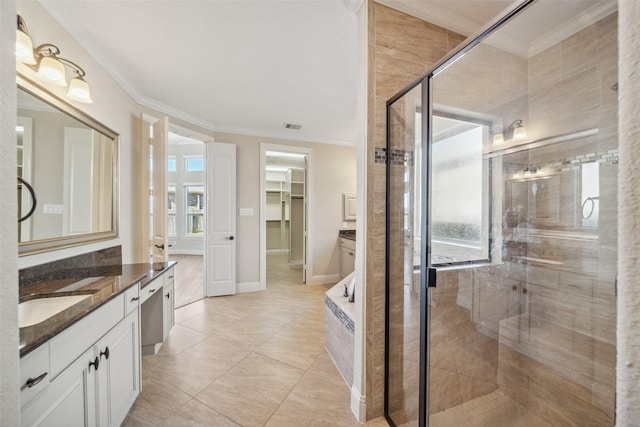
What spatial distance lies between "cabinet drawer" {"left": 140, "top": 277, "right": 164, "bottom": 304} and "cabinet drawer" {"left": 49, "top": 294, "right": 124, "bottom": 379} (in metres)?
0.34

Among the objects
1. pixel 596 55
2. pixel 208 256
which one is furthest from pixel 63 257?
pixel 596 55

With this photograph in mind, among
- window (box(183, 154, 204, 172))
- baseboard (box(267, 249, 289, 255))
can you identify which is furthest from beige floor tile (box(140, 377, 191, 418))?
window (box(183, 154, 204, 172))

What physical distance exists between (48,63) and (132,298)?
1.51 metres

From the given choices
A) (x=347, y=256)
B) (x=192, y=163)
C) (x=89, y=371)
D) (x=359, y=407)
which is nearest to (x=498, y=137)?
(x=359, y=407)

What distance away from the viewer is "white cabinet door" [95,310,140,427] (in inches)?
48.6

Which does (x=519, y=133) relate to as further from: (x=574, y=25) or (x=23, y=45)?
(x=23, y=45)

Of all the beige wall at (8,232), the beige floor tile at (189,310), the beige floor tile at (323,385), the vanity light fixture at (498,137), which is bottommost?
the beige floor tile at (323,385)

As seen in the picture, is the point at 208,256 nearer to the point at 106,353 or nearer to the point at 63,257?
the point at 63,257

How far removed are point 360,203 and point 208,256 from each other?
294 cm

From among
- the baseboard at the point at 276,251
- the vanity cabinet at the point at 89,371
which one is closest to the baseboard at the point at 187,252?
the baseboard at the point at 276,251

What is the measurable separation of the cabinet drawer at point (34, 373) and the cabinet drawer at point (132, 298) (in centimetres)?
→ 57

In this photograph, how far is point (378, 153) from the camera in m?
1.54

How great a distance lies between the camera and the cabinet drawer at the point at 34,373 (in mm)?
807

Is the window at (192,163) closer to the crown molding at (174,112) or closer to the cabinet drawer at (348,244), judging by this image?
the crown molding at (174,112)
